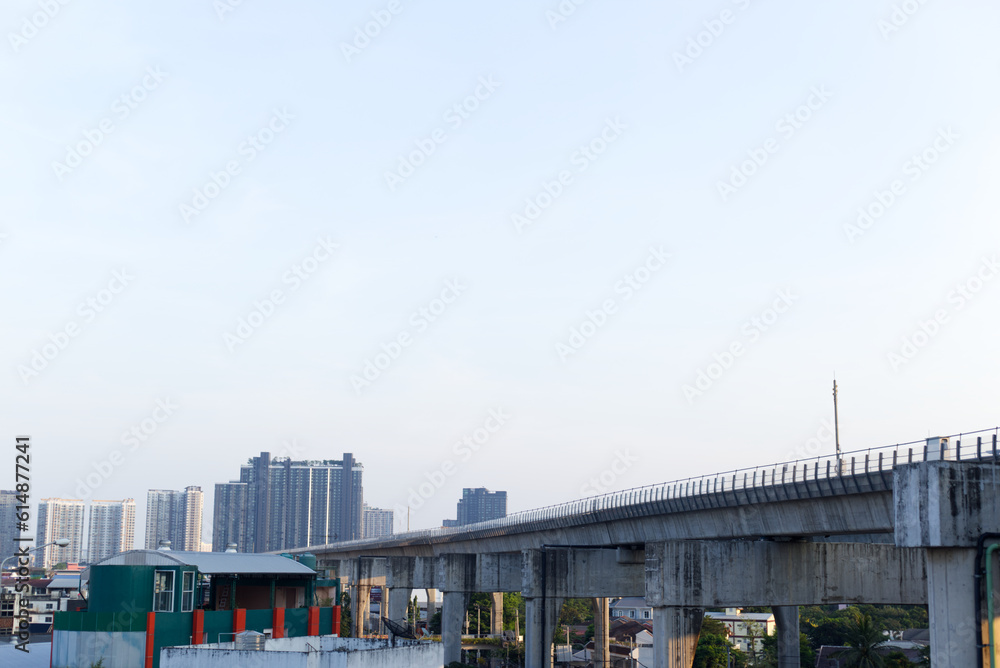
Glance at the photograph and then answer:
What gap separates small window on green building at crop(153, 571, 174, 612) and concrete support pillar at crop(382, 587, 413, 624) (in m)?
36.5

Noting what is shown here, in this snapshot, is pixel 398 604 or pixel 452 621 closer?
pixel 452 621

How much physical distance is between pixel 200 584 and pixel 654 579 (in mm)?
23853

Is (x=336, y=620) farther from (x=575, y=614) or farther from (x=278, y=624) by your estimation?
(x=575, y=614)

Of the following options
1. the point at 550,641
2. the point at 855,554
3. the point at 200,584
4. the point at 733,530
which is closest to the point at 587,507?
the point at 550,641

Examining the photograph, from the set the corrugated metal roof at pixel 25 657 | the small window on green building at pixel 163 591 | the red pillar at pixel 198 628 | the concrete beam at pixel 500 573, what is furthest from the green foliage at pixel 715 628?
the corrugated metal roof at pixel 25 657

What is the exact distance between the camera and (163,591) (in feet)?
152

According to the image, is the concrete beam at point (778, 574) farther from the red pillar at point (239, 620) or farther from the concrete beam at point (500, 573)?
the concrete beam at point (500, 573)

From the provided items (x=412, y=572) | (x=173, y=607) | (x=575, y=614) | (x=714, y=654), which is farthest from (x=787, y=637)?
(x=575, y=614)

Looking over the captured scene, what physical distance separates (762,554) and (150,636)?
28185mm

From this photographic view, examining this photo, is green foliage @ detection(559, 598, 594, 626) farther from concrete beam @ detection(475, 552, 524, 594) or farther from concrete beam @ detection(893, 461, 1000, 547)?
concrete beam @ detection(893, 461, 1000, 547)

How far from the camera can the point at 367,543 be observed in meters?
117

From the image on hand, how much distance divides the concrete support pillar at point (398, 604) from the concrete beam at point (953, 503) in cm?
6429

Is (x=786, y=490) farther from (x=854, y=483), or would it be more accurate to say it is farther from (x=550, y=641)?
(x=550, y=641)

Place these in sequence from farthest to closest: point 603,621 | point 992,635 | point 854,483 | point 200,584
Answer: point 603,621, point 200,584, point 854,483, point 992,635
